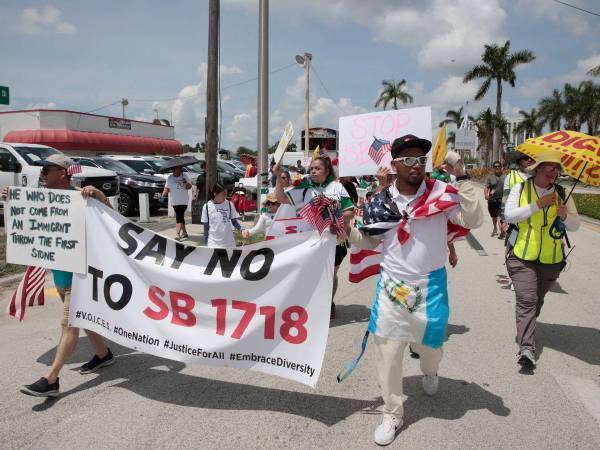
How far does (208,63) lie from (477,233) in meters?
8.13

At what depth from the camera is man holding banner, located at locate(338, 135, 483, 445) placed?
304cm

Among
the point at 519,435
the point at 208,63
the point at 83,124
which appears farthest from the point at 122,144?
the point at 519,435

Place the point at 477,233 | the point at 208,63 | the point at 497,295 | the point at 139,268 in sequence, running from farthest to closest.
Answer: the point at 477,233 < the point at 208,63 < the point at 497,295 < the point at 139,268

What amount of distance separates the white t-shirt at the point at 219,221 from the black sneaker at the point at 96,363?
2640mm

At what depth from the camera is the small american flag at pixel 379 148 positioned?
5762 millimetres

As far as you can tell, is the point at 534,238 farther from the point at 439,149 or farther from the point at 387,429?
the point at 387,429

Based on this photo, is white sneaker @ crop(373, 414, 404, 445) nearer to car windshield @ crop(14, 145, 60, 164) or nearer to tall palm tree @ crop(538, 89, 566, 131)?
car windshield @ crop(14, 145, 60, 164)

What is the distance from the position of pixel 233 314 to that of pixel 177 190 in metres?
7.70

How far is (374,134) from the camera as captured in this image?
234 inches

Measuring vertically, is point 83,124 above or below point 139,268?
above

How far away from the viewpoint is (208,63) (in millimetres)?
11617

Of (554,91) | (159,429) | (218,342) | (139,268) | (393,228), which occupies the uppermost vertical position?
(554,91)

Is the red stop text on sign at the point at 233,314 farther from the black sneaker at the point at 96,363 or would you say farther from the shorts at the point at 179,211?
the shorts at the point at 179,211

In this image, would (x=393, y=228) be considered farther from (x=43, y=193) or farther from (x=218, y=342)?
(x=43, y=193)
